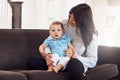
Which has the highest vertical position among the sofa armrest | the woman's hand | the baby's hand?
the baby's hand

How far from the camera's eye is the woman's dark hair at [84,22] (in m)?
2.68

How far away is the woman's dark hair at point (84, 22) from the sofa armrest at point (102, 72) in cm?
29

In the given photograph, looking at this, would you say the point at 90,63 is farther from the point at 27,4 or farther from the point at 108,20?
the point at 27,4

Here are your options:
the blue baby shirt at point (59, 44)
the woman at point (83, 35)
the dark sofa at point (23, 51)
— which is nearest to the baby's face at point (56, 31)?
the blue baby shirt at point (59, 44)

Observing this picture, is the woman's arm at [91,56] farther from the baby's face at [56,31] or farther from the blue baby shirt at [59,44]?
the baby's face at [56,31]

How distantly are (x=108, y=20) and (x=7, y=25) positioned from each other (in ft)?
4.47

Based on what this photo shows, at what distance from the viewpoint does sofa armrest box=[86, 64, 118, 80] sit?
2427 millimetres

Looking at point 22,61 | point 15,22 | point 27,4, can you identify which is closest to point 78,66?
point 22,61

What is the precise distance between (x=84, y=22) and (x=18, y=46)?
73 centimetres

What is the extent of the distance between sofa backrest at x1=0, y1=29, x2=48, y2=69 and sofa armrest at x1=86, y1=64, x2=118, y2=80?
2.51 feet

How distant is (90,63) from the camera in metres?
2.60

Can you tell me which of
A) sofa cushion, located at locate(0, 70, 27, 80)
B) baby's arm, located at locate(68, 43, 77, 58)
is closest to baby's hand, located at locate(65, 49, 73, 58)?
baby's arm, located at locate(68, 43, 77, 58)

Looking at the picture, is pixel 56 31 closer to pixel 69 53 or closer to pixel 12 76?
pixel 69 53

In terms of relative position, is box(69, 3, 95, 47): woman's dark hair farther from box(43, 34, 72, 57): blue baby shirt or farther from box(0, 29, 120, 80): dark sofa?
box(0, 29, 120, 80): dark sofa
